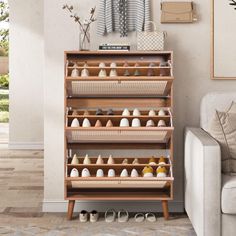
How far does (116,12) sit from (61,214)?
155cm

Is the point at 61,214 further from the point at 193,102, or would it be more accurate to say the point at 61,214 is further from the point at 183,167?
the point at 193,102

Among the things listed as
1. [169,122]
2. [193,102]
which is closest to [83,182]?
[169,122]

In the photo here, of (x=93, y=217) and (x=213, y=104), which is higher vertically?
(x=213, y=104)

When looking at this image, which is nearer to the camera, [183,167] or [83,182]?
[83,182]

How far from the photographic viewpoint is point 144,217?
14.9 ft

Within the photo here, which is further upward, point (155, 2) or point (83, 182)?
point (155, 2)

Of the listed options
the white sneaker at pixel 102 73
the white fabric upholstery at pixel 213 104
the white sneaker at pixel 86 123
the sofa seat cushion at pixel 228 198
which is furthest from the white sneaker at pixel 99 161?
the sofa seat cushion at pixel 228 198

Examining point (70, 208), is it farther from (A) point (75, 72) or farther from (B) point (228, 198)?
(B) point (228, 198)

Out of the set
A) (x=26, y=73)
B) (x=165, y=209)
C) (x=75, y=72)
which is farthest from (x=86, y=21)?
(x=26, y=73)

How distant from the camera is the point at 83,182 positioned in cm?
435

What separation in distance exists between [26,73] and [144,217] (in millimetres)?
4294

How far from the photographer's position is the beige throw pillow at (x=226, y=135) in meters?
3.93

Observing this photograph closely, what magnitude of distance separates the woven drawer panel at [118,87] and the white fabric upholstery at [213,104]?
1.07 feet

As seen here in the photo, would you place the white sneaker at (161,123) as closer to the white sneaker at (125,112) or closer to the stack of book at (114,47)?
the white sneaker at (125,112)
